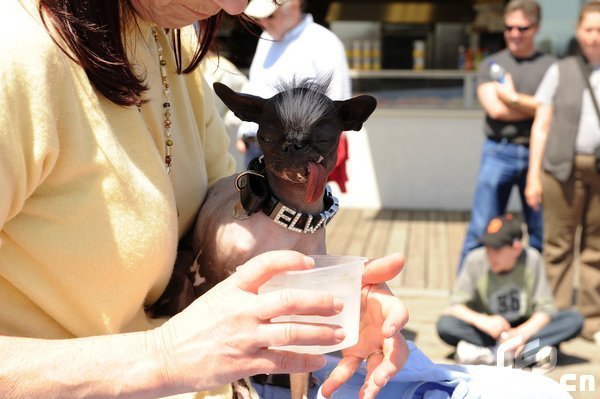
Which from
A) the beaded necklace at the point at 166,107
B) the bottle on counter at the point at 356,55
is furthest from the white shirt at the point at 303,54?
the bottle on counter at the point at 356,55

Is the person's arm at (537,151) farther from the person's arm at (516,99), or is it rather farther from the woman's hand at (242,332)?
the woman's hand at (242,332)

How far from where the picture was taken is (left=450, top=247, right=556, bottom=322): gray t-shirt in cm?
473

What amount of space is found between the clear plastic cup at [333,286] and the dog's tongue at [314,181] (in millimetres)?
216

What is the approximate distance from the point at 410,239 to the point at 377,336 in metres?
6.10

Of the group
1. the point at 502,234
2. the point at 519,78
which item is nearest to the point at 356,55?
the point at 519,78

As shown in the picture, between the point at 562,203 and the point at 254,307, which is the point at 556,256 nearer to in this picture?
the point at 562,203

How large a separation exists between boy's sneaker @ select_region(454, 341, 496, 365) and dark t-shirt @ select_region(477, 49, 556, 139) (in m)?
1.67

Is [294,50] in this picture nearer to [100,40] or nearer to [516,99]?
[516,99]

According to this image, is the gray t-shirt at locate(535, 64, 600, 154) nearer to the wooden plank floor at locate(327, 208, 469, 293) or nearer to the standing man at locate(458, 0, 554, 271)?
the standing man at locate(458, 0, 554, 271)

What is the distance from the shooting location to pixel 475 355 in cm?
466

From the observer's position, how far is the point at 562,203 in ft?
17.6

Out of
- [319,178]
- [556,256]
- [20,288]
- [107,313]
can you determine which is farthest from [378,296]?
[556,256]

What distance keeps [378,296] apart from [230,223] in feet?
1.03

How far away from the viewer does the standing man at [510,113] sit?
5.64 metres
